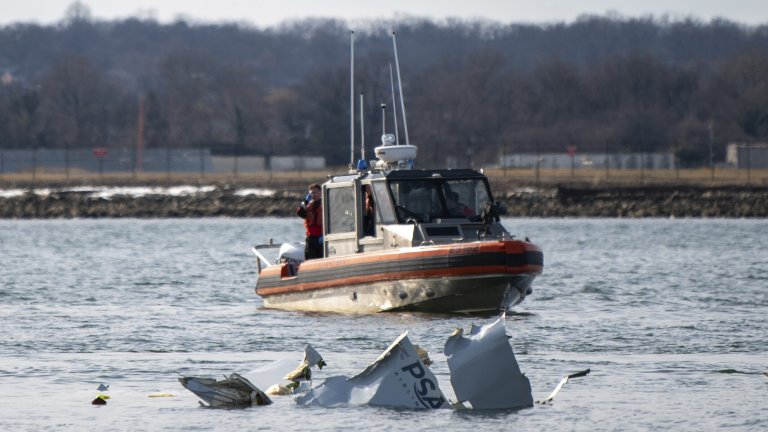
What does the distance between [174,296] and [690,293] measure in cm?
924

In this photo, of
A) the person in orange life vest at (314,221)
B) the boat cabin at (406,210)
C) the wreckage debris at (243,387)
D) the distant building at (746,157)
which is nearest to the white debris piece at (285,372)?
the wreckage debris at (243,387)

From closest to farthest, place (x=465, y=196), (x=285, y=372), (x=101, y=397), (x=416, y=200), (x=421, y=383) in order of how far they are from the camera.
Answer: (x=421, y=383), (x=101, y=397), (x=285, y=372), (x=416, y=200), (x=465, y=196)

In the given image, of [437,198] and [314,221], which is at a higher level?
[437,198]

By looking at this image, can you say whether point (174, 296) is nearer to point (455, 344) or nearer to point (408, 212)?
point (408, 212)

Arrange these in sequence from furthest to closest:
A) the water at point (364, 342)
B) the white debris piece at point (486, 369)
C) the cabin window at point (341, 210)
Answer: the cabin window at point (341, 210)
the water at point (364, 342)
the white debris piece at point (486, 369)

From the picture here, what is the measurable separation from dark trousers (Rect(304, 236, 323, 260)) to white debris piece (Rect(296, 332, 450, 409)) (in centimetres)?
1021

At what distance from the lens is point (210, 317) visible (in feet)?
85.9

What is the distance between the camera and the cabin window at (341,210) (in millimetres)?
25094

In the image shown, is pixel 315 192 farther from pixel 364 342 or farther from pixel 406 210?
pixel 364 342

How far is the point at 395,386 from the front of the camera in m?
15.6

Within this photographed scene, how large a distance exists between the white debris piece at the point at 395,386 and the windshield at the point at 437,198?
8.62 meters

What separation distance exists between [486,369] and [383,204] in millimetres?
9486

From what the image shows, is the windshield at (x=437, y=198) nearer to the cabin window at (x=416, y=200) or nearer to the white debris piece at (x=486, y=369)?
the cabin window at (x=416, y=200)

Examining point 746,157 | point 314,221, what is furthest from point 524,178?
point 314,221
